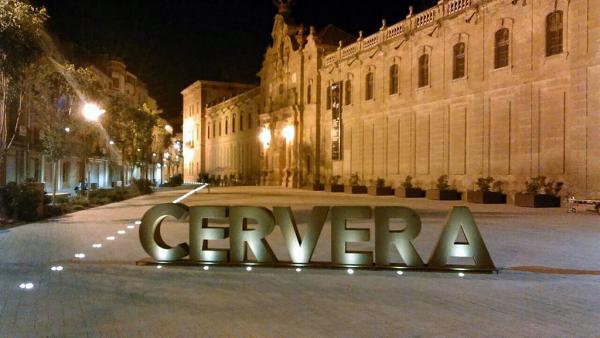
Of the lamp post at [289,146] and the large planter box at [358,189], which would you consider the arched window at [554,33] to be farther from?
the lamp post at [289,146]

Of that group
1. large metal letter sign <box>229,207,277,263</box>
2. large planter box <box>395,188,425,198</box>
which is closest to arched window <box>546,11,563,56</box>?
large planter box <box>395,188,425,198</box>

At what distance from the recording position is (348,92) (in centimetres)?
4872

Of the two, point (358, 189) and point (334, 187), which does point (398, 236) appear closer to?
point (358, 189)

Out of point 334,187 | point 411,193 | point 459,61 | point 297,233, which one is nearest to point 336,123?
point 334,187

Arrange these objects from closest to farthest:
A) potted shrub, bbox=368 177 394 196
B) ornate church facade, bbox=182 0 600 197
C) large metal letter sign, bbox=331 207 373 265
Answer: large metal letter sign, bbox=331 207 373 265 < ornate church facade, bbox=182 0 600 197 < potted shrub, bbox=368 177 394 196

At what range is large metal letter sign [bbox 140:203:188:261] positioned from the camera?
10336 mm

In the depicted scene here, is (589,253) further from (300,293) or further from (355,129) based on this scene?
(355,129)

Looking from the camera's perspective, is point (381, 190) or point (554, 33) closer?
point (554, 33)

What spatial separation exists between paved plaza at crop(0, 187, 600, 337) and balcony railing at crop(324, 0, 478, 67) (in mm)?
25196

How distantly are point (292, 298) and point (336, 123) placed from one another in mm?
42227

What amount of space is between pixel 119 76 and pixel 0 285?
235 feet

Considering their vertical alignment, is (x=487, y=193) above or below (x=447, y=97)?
below

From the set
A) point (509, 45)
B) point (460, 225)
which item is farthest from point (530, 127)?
point (460, 225)

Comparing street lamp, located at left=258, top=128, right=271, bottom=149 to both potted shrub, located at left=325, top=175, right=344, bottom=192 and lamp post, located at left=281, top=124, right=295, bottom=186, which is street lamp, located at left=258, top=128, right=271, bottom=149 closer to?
lamp post, located at left=281, top=124, right=295, bottom=186
